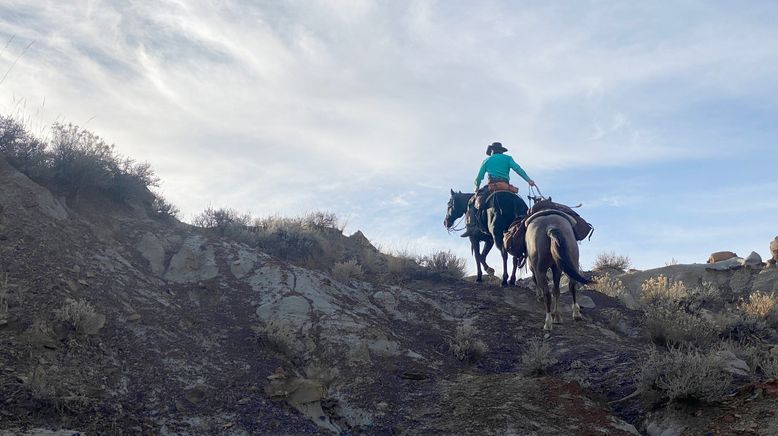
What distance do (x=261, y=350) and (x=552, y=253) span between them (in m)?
5.23

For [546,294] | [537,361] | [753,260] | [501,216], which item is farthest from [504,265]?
[753,260]

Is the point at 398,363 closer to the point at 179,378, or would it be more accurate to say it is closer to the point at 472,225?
the point at 179,378

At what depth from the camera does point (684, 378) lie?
20.7ft

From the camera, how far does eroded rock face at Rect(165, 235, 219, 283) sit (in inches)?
417

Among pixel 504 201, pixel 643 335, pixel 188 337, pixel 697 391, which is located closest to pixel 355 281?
pixel 504 201

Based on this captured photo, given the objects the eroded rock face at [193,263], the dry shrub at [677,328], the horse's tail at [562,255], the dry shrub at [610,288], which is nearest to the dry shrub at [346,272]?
the eroded rock face at [193,263]

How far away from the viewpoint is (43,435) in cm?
506

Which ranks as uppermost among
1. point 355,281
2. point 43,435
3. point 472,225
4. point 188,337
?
point 472,225

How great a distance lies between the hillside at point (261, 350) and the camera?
20.4 ft

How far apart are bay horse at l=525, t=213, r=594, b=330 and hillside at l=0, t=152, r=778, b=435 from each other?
665mm

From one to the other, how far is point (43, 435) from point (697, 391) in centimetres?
628

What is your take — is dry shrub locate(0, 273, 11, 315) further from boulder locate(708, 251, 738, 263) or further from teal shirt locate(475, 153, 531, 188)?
boulder locate(708, 251, 738, 263)

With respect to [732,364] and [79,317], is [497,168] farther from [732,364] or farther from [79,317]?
[79,317]

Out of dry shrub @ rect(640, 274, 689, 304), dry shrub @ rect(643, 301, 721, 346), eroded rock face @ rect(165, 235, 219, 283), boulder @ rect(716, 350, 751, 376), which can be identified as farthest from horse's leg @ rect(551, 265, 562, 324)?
eroded rock face @ rect(165, 235, 219, 283)
